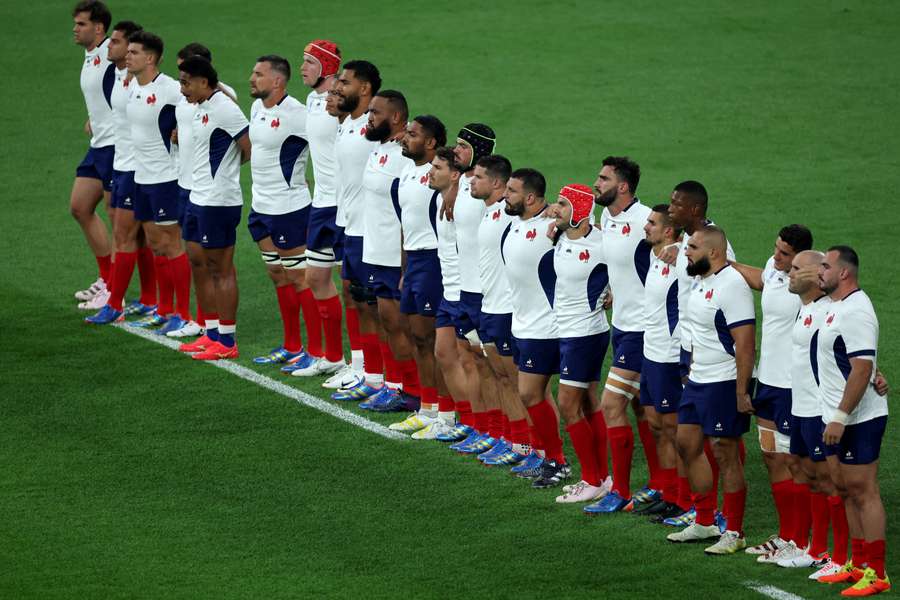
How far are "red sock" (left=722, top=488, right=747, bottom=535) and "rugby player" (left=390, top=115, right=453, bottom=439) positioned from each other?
318 cm

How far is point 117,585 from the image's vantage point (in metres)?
9.93

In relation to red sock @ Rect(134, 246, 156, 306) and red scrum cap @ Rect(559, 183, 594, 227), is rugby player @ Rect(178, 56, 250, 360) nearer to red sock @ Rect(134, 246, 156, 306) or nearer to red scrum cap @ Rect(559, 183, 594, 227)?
red sock @ Rect(134, 246, 156, 306)

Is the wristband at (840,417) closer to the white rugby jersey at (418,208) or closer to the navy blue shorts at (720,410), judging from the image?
the navy blue shorts at (720,410)

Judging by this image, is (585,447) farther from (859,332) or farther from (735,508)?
(859,332)

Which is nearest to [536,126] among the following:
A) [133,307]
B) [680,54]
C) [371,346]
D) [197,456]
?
[680,54]

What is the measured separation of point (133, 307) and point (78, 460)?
4.37 m

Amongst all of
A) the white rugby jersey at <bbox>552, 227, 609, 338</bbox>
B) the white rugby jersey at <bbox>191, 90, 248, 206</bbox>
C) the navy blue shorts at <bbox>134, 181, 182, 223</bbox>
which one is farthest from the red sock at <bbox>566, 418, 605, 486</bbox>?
the navy blue shorts at <bbox>134, 181, 182, 223</bbox>

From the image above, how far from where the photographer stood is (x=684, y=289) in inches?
420

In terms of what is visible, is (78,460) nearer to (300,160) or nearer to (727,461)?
(300,160)

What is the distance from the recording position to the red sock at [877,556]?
375 inches

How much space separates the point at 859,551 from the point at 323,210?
6.28 meters

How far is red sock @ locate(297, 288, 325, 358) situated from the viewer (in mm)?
14656

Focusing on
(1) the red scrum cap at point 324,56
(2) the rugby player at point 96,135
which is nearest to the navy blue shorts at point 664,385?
(1) the red scrum cap at point 324,56

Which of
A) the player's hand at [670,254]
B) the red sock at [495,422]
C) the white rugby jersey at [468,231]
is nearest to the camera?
the player's hand at [670,254]
